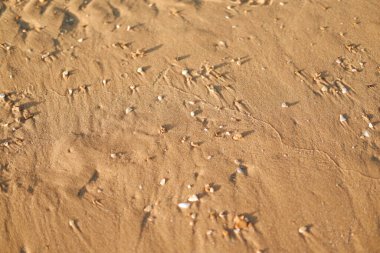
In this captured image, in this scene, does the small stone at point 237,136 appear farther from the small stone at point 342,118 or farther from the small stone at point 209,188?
the small stone at point 342,118

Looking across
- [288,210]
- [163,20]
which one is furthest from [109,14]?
[288,210]

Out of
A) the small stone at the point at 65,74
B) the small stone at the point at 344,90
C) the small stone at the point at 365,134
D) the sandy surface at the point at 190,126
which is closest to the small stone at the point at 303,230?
the sandy surface at the point at 190,126

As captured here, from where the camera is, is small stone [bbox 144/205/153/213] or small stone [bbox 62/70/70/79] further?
small stone [bbox 62/70/70/79]

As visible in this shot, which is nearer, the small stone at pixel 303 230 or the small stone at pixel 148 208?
the small stone at pixel 303 230

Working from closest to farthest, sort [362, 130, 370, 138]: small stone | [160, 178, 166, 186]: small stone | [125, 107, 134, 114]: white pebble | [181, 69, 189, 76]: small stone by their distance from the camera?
1. [160, 178, 166, 186]: small stone
2. [362, 130, 370, 138]: small stone
3. [125, 107, 134, 114]: white pebble
4. [181, 69, 189, 76]: small stone

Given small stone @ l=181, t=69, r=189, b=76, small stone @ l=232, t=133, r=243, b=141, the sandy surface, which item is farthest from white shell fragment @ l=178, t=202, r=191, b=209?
small stone @ l=181, t=69, r=189, b=76

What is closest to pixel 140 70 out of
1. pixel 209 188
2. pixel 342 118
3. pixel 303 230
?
pixel 209 188

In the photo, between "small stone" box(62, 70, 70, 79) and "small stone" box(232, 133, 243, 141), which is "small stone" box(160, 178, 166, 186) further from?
"small stone" box(62, 70, 70, 79)

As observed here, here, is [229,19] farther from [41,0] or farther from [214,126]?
[41,0]
